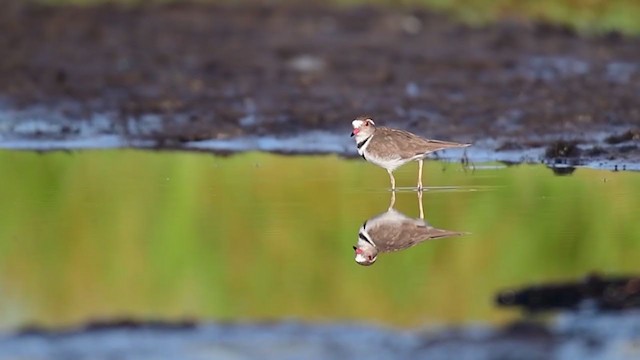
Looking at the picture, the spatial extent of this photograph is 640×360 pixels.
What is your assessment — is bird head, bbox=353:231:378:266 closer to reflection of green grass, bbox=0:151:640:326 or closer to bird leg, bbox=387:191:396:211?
reflection of green grass, bbox=0:151:640:326

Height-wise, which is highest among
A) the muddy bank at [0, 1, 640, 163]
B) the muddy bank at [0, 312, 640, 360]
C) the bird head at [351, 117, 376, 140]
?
the muddy bank at [0, 1, 640, 163]

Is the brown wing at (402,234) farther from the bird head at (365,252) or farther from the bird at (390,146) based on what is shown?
the bird at (390,146)

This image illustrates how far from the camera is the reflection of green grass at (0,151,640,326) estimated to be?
21.0 ft

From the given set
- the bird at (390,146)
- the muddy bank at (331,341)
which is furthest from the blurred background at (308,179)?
the bird at (390,146)

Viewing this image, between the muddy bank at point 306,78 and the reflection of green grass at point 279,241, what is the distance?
173 centimetres

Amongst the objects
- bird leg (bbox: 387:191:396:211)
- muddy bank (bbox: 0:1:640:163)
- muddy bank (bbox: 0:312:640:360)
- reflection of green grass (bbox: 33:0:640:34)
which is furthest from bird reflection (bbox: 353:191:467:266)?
reflection of green grass (bbox: 33:0:640:34)

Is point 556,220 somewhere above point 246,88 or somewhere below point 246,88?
below

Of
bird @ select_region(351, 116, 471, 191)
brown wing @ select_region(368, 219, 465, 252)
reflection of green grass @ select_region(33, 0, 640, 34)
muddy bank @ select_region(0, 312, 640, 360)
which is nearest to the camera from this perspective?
muddy bank @ select_region(0, 312, 640, 360)

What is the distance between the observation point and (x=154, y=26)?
60.1 feet

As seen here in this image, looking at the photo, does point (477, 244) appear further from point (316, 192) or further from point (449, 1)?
point (449, 1)

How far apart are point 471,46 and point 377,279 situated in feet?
34.3

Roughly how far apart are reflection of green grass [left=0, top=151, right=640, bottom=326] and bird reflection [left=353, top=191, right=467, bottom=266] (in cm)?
8

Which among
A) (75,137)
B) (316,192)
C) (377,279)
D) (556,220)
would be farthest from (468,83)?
(377,279)

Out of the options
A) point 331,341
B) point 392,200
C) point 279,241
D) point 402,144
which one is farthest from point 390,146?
point 331,341
